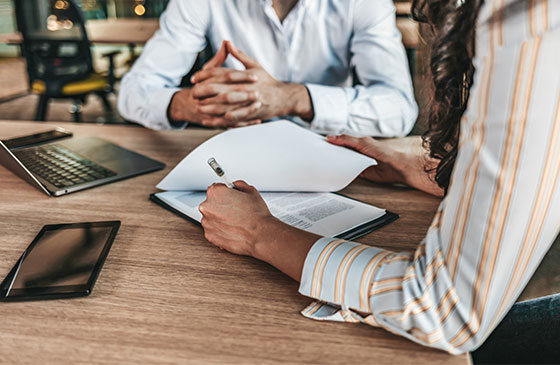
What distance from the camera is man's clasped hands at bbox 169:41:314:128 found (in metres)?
1.10

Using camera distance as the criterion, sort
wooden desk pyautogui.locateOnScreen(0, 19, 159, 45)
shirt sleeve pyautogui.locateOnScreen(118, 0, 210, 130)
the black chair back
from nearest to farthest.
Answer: shirt sleeve pyautogui.locateOnScreen(118, 0, 210, 130), the black chair back, wooden desk pyautogui.locateOnScreen(0, 19, 159, 45)

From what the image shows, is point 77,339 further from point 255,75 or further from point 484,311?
point 255,75

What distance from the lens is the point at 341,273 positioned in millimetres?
500

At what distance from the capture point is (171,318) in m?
0.50

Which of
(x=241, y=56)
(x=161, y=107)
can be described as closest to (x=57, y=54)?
(x=161, y=107)

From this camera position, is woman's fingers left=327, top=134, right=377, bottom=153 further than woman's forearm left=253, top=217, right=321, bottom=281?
Yes

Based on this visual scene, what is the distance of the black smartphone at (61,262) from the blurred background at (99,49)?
1.69 feet

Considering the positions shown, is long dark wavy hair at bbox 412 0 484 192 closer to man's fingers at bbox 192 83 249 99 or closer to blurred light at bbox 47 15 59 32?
man's fingers at bbox 192 83 249 99

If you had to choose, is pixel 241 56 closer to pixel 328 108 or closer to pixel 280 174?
pixel 328 108

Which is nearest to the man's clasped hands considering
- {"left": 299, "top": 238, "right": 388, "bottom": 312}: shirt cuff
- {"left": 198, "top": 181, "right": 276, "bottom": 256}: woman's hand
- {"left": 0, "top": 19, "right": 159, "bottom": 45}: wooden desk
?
{"left": 198, "top": 181, "right": 276, "bottom": 256}: woman's hand

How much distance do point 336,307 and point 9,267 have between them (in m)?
0.41

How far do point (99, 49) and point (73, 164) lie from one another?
Answer: 6639 millimetres

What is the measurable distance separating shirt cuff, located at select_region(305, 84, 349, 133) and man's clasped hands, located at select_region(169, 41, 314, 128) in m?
0.02

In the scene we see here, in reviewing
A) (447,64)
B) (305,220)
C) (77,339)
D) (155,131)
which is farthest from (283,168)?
(155,131)
